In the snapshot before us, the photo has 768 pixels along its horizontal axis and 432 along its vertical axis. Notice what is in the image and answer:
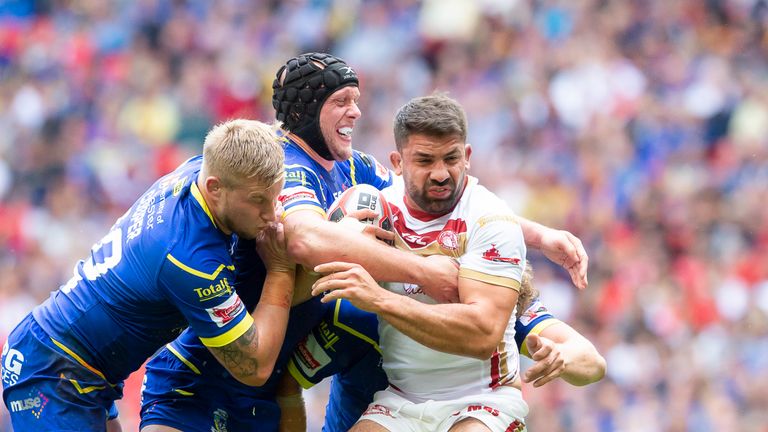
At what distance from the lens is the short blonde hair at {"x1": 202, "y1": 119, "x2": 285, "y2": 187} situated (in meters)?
5.54

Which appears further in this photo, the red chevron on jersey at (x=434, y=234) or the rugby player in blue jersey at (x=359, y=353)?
the rugby player in blue jersey at (x=359, y=353)

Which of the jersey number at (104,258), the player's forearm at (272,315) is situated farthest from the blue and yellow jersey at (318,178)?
the jersey number at (104,258)

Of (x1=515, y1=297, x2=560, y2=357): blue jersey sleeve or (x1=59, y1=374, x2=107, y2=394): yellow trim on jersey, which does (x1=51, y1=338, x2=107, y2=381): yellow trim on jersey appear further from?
(x1=515, y1=297, x2=560, y2=357): blue jersey sleeve

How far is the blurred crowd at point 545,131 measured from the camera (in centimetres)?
1201

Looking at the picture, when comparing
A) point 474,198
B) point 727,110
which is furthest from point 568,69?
point 474,198

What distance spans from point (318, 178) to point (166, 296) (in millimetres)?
1180

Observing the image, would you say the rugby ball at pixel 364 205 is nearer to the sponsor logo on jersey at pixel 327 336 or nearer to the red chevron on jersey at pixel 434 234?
the red chevron on jersey at pixel 434 234

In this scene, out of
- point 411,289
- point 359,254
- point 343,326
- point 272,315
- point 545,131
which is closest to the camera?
point 359,254

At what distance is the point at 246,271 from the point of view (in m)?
6.18

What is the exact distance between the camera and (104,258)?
600cm

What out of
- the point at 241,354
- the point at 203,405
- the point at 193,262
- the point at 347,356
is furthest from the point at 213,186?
the point at 203,405

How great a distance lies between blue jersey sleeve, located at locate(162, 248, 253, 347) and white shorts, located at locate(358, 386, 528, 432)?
2.85ft

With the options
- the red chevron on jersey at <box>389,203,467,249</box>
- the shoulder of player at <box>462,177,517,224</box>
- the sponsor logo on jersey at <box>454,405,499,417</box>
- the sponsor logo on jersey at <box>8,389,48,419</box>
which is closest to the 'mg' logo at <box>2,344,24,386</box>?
the sponsor logo on jersey at <box>8,389,48,419</box>

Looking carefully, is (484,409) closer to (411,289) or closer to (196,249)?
(411,289)
